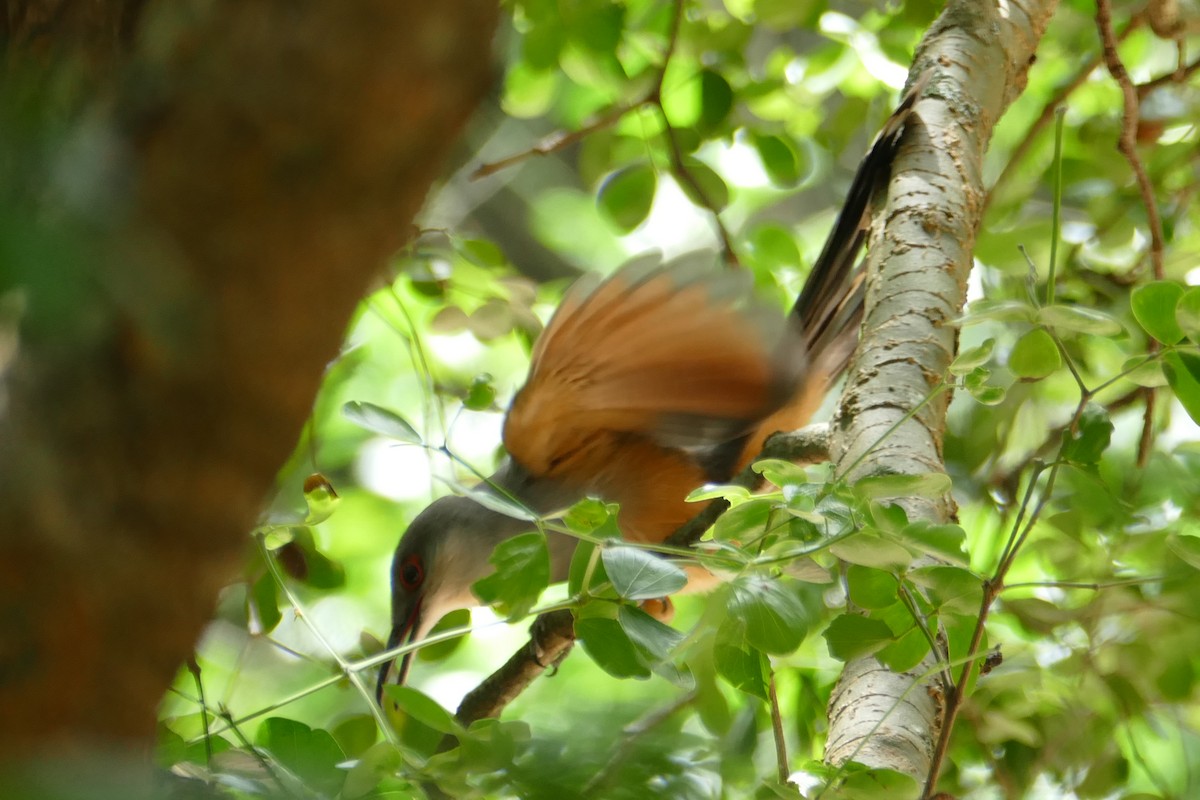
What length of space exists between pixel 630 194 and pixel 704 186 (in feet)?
→ 0.43

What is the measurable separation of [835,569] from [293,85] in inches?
30.2

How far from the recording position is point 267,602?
1.24m

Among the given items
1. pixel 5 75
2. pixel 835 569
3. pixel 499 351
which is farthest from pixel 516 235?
pixel 5 75

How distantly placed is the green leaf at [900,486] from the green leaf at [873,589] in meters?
0.08

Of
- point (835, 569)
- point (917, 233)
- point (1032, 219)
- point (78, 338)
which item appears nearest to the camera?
point (78, 338)

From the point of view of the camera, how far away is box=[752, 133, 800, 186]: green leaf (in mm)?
1887

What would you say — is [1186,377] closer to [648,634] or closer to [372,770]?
[648,634]

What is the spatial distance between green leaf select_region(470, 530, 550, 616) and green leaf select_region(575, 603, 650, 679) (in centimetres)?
5

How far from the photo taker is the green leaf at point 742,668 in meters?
0.91

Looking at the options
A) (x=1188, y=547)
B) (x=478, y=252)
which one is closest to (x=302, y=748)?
(x=1188, y=547)

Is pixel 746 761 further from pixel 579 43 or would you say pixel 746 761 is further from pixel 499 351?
pixel 499 351

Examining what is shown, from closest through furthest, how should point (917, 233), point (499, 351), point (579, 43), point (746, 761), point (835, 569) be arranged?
1. point (746, 761)
2. point (835, 569)
3. point (917, 233)
4. point (579, 43)
5. point (499, 351)

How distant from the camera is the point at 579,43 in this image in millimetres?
1699

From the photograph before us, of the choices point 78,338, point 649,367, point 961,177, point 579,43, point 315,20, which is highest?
point 579,43
